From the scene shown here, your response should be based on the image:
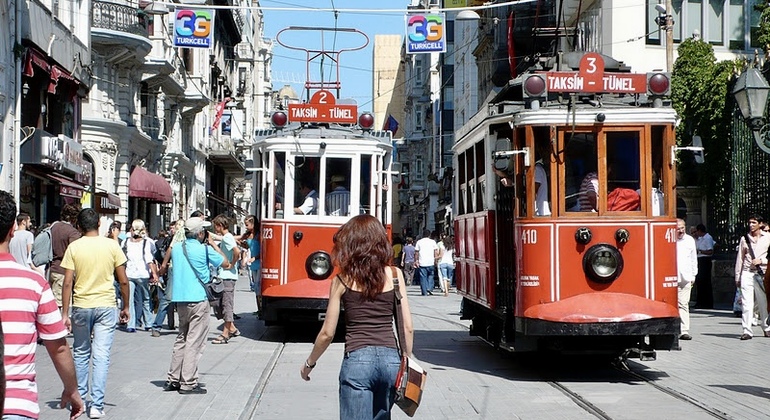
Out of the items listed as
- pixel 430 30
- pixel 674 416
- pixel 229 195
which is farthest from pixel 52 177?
pixel 229 195

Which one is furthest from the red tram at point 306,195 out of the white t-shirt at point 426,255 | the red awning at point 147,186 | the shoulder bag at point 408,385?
the red awning at point 147,186

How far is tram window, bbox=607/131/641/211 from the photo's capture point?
11.9 meters

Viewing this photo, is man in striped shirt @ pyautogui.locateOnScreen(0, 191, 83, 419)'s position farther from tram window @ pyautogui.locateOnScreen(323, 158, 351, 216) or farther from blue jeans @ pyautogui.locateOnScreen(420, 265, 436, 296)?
blue jeans @ pyautogui.locateOnScreen(420, 265, 436, 296)

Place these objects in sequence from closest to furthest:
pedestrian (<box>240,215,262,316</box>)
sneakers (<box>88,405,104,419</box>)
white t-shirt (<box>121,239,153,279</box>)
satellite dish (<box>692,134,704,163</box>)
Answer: sneakers (<box>88,405,104,419</box>) → satellite dish (<box>692,134,704,163</box>) → pedestrian (<box>240,215,262,316</box>) → white t-shirt (<box>121,239,153,279</box>)

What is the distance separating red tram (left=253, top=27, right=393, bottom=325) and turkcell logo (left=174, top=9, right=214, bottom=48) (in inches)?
310

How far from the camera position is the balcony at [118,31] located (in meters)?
34.0

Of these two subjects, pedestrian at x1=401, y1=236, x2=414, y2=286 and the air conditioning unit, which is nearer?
pedestrian at x1=401, y1=236, x2=414, y2=286

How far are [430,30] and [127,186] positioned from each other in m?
15.5

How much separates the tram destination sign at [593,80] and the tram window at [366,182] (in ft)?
16.8

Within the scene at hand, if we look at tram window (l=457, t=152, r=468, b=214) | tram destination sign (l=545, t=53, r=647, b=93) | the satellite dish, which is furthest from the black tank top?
tram window (l=457, t=152, r=468, b=214)

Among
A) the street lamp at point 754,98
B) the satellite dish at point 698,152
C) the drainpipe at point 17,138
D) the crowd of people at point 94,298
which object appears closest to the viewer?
the crowd of people at point 94,298

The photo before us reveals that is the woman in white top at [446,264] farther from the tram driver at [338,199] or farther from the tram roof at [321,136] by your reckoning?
the tram driver at [338,199]

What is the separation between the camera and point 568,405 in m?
10.3

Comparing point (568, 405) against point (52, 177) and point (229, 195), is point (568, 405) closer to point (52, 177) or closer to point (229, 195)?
point (52, 177)
